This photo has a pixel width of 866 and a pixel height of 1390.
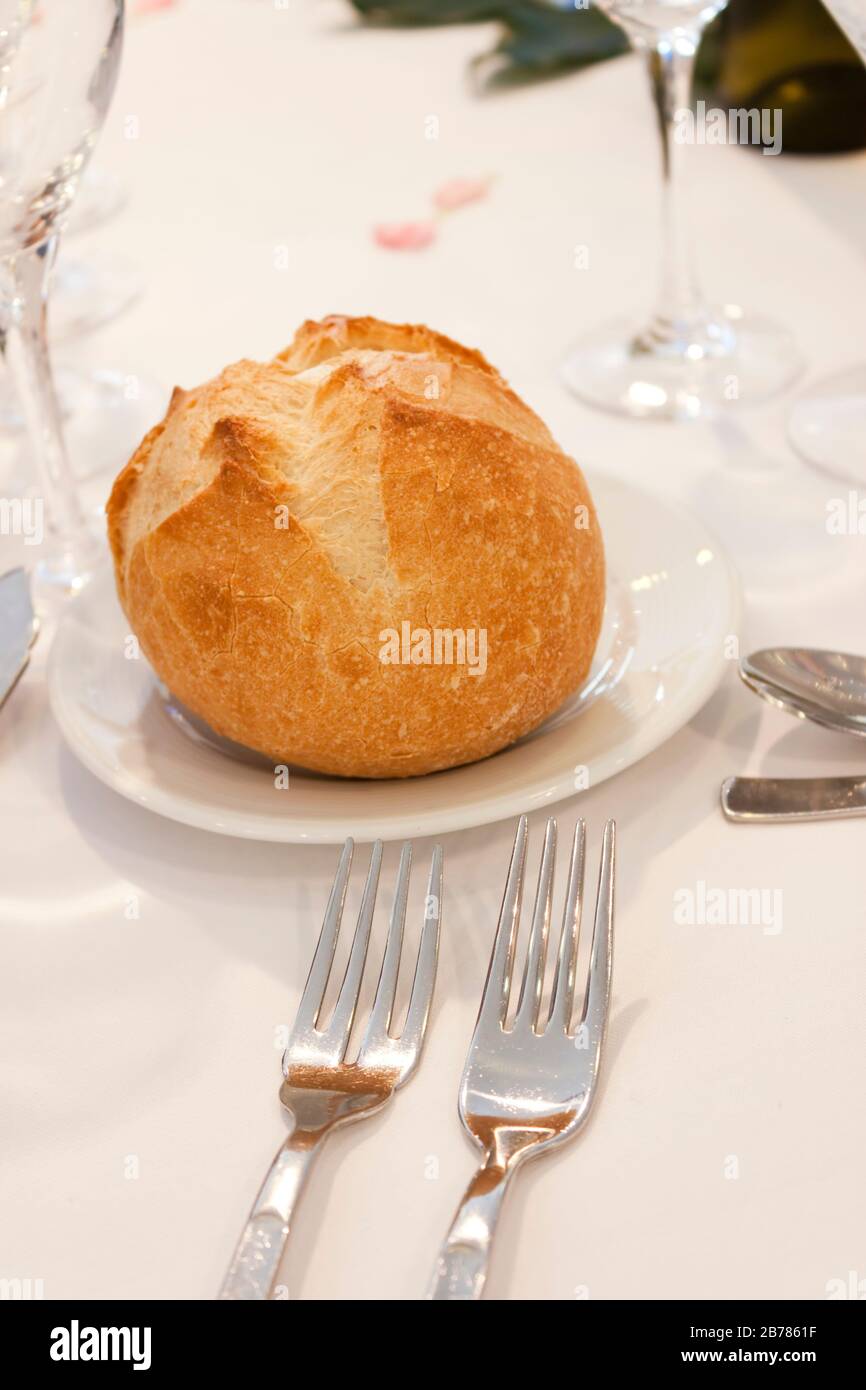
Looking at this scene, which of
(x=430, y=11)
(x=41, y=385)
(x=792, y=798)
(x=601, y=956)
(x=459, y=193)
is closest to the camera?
(x=601, y=956)

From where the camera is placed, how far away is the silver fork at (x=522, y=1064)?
0.56 metres

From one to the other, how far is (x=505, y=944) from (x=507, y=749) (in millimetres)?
165

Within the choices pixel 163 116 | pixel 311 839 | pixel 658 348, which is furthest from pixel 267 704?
pixel 163 116

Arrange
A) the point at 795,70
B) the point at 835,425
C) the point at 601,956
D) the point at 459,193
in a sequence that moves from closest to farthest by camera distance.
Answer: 1. the point at 601,956
2. the point at 835,425
3. the point at 795,70
4. the point at 459,193

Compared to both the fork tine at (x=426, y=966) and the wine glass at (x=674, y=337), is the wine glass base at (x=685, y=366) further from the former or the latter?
the fork tine at (x=426, y=966)

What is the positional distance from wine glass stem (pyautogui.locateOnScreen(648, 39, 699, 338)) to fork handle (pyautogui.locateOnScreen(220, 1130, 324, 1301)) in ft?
3.21

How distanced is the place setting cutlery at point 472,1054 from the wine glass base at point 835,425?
552mm

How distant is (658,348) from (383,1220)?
975mm

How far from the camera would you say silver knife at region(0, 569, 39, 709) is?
38.1 inches

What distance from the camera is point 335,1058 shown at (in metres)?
0.65

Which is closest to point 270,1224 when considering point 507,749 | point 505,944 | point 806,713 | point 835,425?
point 505,944

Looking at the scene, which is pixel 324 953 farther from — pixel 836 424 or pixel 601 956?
pixel 836 424

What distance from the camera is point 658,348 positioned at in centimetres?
135
